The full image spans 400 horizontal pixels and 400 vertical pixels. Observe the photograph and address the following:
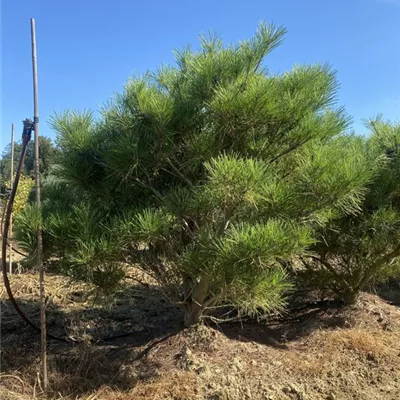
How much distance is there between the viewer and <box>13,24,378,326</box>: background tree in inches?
97.7

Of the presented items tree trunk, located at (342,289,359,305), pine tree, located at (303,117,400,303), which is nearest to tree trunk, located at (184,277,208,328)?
pine tree, located at (303,117,400,303)

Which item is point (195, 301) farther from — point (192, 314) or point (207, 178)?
point (207, 178)

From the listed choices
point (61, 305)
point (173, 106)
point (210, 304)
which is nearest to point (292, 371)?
point (210, 304)

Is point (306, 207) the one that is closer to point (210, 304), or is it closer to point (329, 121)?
point (329, 121)

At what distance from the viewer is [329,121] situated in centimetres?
291

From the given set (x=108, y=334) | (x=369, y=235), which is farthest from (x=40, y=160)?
(x=369, y=235)

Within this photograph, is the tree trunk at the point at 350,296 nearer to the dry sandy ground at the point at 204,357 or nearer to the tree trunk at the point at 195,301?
the dry sandy ground at the point at 204,357

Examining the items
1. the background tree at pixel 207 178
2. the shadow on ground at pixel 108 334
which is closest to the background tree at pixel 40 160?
the background tree at pixel 207 178

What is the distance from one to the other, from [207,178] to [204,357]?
47.2 inches

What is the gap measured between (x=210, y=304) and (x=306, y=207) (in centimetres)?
109

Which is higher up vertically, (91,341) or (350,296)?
(350,296)

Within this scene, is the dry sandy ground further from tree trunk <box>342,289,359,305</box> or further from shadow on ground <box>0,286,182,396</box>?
tree trunk <box>342,289,359,305</box>

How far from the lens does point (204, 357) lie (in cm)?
297

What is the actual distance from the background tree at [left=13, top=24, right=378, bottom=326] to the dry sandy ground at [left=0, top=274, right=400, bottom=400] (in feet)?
1.27
